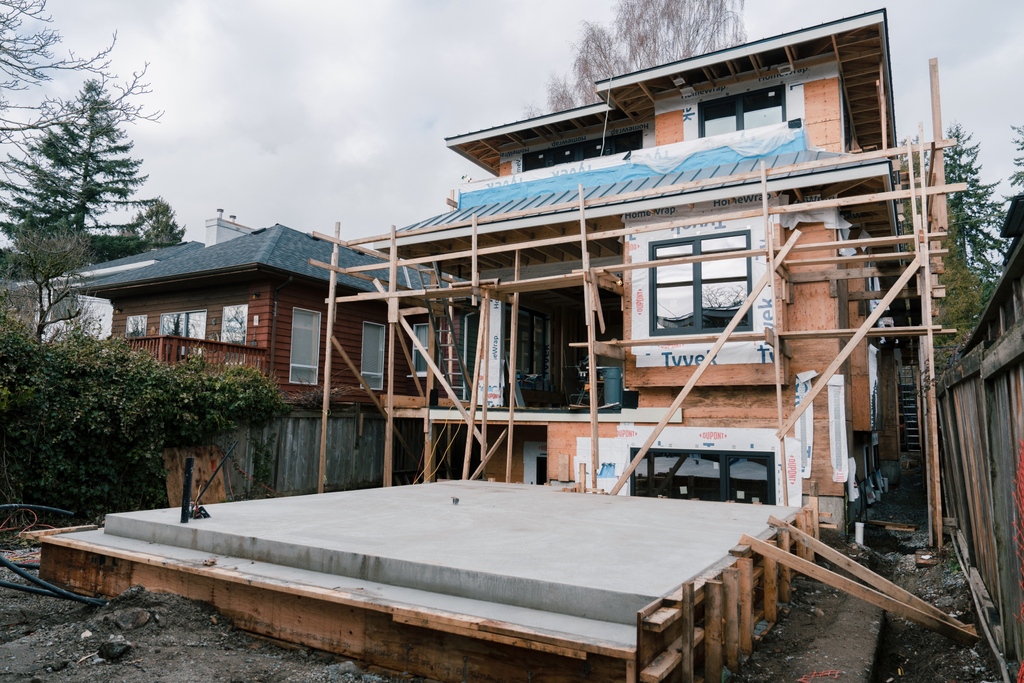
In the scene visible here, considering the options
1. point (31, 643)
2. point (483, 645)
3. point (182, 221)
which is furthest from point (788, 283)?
point (182, 221)

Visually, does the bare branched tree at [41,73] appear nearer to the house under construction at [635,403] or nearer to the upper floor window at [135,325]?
the house under construction at [635,403]

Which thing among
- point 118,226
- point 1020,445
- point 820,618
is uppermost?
point 118,226

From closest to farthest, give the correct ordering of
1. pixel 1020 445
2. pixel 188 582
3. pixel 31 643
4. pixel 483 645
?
pixel 1020 445 → pixel 483 645 → pixel 31 643 → pixel 188 582

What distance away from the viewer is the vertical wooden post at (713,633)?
3912mm

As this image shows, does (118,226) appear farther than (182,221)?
No

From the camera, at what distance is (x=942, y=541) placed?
909cm

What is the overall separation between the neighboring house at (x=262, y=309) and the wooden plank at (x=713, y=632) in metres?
13.0

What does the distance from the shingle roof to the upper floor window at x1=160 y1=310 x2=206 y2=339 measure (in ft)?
3.71

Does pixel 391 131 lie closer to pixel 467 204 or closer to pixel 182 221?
pixel 182 221

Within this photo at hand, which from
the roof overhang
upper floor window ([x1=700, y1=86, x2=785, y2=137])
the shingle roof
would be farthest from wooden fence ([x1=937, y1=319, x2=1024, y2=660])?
the shingle roof

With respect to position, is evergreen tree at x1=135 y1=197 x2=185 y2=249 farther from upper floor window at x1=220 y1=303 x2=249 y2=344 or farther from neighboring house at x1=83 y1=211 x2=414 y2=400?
upper floor window at x1=220 y1=303 x2=249 y2=344

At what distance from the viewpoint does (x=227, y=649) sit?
4430mm

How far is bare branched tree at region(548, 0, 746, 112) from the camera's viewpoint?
91.6ft

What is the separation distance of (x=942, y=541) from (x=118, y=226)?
4392 centimetres
